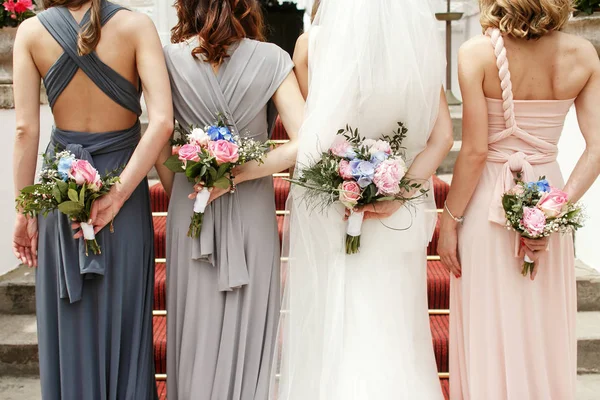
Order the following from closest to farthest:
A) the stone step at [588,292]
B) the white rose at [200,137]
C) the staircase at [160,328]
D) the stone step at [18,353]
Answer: the white rose at [200,137] < the staircase at [160,328] < the stone step at [18,353] < the stone step at [588,292]

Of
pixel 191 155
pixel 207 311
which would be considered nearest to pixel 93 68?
pixel 191 155

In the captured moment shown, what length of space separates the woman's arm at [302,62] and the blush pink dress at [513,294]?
2.63ft

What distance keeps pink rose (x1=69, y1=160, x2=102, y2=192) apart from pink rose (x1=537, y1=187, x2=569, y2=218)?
5.82 feet

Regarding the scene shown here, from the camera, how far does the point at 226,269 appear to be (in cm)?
291

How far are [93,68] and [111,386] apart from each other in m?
1.35

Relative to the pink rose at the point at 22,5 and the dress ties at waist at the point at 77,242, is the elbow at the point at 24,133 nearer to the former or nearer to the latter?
the dress ties at waist at the point at 77,242

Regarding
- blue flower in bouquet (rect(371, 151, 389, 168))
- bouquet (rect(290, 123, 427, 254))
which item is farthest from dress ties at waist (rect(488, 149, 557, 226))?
blue flower in bouquet (rect(371, 151, 389, 168))

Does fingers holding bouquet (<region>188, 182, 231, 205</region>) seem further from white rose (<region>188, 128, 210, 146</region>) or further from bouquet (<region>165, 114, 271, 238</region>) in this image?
white rose (<region>188, 128, 210, 146</region>)

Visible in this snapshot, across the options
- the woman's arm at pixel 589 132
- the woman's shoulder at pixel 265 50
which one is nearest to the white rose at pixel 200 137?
the woman's shoulder at pixel 265 50

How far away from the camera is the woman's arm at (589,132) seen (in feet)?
9.61

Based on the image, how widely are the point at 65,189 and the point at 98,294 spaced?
0.52 metres

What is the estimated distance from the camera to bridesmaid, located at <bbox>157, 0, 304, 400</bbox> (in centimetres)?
284

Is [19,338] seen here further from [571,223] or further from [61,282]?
[571,223]

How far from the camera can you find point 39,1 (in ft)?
18.4
